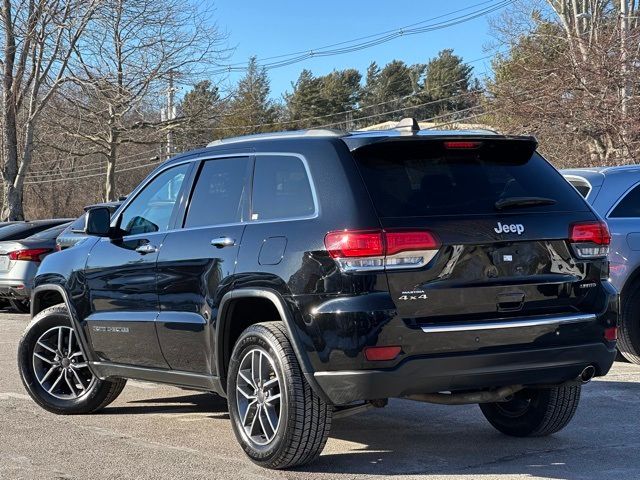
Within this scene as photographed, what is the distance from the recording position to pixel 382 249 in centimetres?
502

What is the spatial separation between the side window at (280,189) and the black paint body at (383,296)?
0.07 m

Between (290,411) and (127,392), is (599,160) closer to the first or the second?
(127,392)

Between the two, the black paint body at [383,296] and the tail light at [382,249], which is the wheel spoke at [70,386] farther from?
the tail light at [382,249]

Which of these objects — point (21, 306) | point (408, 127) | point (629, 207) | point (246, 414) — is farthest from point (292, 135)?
point (21, 306)

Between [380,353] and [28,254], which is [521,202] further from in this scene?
[28,254]

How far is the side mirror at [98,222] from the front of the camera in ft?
22.5

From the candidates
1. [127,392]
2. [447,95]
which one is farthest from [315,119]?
[127,392]

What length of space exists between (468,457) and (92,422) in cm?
279

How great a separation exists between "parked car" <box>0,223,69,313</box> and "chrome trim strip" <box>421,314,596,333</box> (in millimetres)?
11572

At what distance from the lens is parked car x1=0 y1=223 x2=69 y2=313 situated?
15562 millimetres

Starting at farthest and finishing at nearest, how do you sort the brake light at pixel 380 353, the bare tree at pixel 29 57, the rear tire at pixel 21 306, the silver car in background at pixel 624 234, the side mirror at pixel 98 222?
1. the bare tree at pixel 29 57
2. the rear tire at pixel 21 306
3. the silver car in background at pixel 624 234
4. the side mirror at pixel 98 222
5. the brake light at pixel 380 353

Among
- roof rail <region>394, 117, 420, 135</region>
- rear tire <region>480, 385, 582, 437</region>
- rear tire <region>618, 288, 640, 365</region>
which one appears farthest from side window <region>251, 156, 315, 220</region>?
rear tire <region>618, 288, 640, 365</region>

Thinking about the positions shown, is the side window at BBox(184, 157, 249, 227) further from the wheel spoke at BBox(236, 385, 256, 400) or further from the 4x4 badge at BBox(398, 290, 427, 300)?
the 4x4 badge at BBox(398, 290, 427, 300)

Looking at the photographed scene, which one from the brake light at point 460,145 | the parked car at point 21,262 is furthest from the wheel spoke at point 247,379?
the parked car at point 21,262
